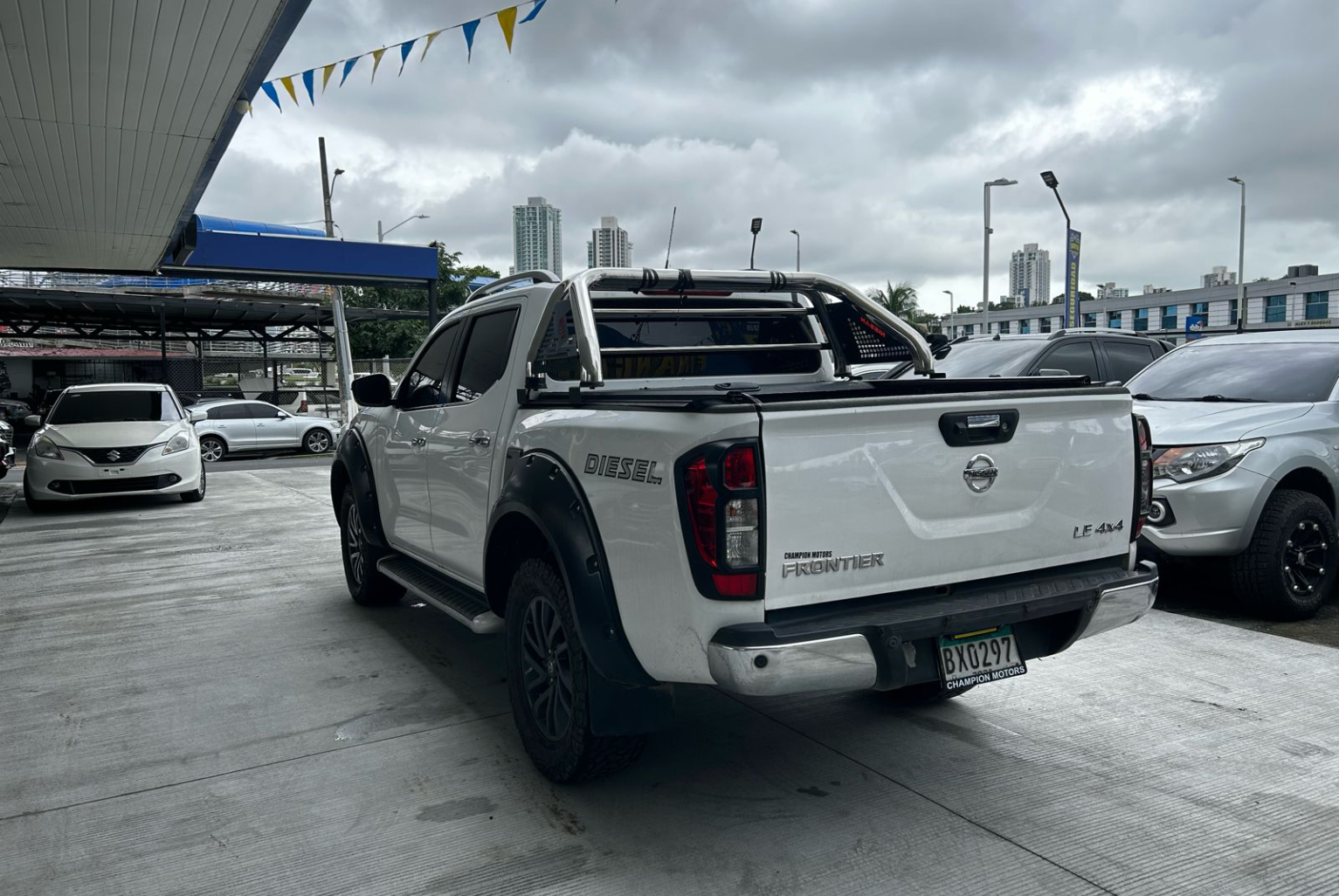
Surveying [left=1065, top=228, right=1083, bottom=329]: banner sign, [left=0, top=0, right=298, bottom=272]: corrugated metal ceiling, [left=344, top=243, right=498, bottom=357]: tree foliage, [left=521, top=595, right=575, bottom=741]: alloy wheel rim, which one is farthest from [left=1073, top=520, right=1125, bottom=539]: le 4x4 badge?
[left=344, top=243, right=498, bottom=357]: tree foliage

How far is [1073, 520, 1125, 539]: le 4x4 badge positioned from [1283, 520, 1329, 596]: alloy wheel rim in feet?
9.13

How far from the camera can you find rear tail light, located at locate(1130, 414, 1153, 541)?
3.50 m

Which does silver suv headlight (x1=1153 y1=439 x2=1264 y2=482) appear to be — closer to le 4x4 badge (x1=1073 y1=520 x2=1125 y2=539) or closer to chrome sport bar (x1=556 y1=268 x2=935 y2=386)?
chrome sport bar (x1=556 y1=268 x2=935 y2=386)

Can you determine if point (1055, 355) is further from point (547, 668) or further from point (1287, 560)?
point (547, 668)

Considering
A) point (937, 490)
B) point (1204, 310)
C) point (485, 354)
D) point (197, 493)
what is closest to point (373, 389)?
point (485, 354)

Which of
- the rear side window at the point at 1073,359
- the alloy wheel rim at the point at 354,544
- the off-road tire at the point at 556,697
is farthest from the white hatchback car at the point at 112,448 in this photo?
the rear side window at the point at 1073,359

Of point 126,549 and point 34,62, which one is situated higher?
point 34,62

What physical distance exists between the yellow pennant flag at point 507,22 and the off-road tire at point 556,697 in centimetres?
572

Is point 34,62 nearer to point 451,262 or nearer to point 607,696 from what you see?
point 607,696

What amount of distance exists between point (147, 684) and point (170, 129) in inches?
276

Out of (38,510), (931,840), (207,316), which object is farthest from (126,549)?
(207,316)

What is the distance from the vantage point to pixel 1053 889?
108 inches

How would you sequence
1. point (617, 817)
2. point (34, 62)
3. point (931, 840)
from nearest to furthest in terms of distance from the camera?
point (931, 840) → point (617, 817) → point (34, 62)

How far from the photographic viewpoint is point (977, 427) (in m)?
3.07
